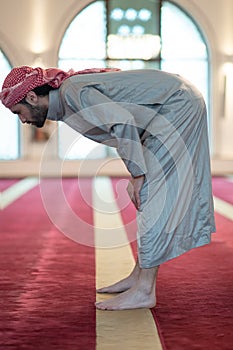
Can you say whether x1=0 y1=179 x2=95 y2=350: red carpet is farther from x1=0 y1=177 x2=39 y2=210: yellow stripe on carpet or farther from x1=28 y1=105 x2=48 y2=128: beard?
x1=0 y1=177 x2=39 y2=210: yellow stripe on carpet

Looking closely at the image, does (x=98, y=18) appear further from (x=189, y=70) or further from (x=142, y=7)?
(x=189, y=70)

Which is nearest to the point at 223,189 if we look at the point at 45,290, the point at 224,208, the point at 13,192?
the point at 224,208

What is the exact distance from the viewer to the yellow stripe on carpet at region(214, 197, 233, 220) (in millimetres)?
7138

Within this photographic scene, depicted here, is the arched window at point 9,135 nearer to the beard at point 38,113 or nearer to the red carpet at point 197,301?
the red carpet at point 197,301

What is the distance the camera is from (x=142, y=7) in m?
15.4

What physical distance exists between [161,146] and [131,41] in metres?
12.8

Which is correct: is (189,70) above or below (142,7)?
below

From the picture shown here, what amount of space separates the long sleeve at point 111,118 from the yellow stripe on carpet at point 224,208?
399 centimetres

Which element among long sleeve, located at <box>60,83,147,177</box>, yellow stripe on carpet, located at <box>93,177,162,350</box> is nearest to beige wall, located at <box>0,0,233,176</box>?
yellow stripe on carpet, located at <box>93,177,162,350</box>

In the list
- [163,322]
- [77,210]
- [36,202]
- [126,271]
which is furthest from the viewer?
[36,202]

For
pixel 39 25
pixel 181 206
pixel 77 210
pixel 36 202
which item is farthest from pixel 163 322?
pixel 39 25

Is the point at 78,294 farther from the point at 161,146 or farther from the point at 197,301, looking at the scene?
the point at 161,146

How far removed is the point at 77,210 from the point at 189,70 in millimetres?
8905

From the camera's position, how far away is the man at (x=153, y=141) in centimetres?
311
